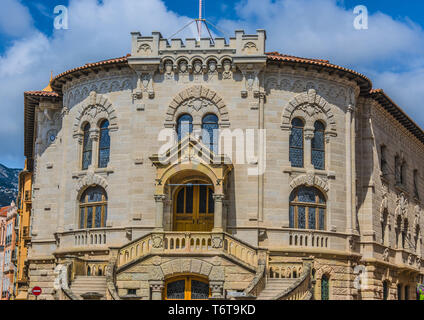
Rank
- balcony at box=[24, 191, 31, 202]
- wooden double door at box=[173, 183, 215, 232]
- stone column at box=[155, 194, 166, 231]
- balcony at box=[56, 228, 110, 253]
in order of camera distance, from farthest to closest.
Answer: balcony at box=[24, 191, 31, 202]
balcony at box=[56, 228, 110, 253]
wooden double door at box=[173, 183, 215, 232]
stone column at box=[155, 194, 166, 231]

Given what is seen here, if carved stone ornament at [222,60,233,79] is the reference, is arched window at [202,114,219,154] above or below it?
below

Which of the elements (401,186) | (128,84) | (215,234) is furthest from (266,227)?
(401,186)

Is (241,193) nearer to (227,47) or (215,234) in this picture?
(215,234)

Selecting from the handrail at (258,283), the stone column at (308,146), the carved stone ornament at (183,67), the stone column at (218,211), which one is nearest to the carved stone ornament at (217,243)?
the stone column at (218,211)

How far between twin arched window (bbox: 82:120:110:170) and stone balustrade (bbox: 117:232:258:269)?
21.2ft

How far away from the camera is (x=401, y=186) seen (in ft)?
145

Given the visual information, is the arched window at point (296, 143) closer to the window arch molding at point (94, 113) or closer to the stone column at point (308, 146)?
the stone column at point (308, 146)

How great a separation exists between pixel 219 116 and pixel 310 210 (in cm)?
630

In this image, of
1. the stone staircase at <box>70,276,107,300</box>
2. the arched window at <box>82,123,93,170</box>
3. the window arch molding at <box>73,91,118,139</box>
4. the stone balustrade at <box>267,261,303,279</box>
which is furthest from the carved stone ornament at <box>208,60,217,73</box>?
the stone staircase at <box>70,276,107,300</box>

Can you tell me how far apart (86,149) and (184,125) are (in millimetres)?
5632

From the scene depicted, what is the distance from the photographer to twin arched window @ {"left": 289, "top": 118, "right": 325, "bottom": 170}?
115 feet

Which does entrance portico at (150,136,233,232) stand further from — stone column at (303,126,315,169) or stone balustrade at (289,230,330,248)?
stone column at (303,126,315,169)
